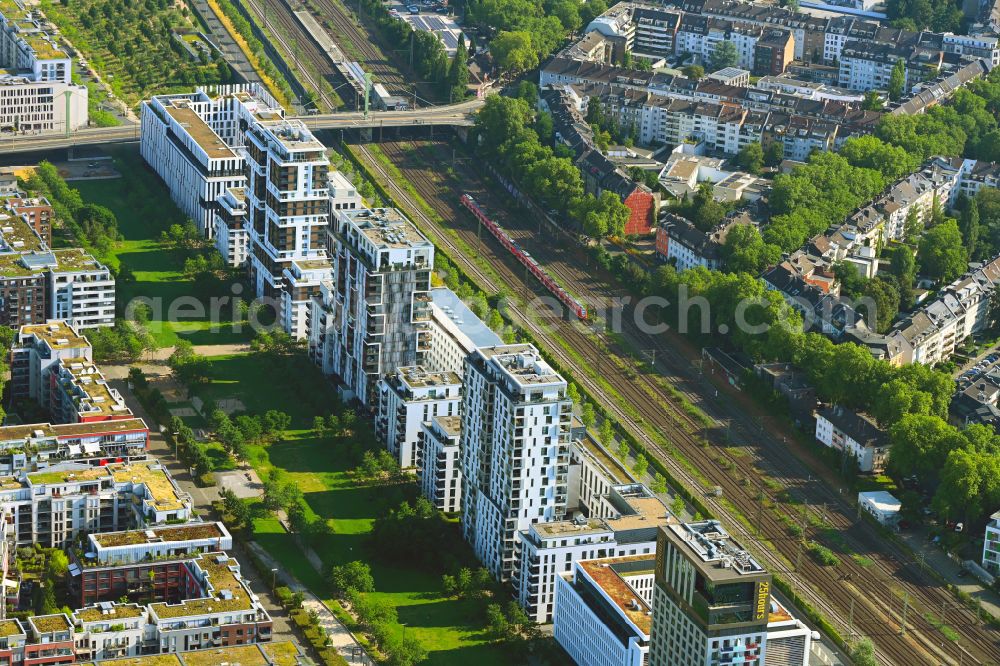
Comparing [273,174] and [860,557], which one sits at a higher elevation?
[273,174]

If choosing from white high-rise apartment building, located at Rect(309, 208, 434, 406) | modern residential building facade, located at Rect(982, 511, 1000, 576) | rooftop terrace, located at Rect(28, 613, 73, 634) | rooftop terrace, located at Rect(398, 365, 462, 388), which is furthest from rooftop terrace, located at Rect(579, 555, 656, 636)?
white high-rise apartment building, located at Rect(309, 208, 434, 406)

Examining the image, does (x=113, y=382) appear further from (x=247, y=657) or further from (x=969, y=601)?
(x=969, y=601)

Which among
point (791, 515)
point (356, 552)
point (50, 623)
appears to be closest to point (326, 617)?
point (356, 552)

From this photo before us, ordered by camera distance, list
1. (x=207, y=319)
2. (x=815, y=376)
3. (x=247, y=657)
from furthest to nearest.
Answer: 1. (x=207, y=319)
2. (x=815, y=376)
3. (x=247, y=657)

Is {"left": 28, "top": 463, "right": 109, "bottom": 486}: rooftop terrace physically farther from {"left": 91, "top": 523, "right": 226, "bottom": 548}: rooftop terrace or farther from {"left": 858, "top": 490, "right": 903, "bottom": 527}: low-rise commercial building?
{"left": 858, "top": 490, "right": 903, "bottom": 527}: low-rise commercial building

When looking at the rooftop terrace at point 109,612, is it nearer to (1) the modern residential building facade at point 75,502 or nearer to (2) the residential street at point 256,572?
(2) the residential street at point 256,572

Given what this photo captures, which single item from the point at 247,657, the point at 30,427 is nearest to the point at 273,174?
the point at 30,427

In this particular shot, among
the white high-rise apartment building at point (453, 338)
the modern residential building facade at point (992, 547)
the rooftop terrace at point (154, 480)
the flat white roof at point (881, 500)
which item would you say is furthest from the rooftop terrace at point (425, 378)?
the modern residential building facade at point (992, 547)
